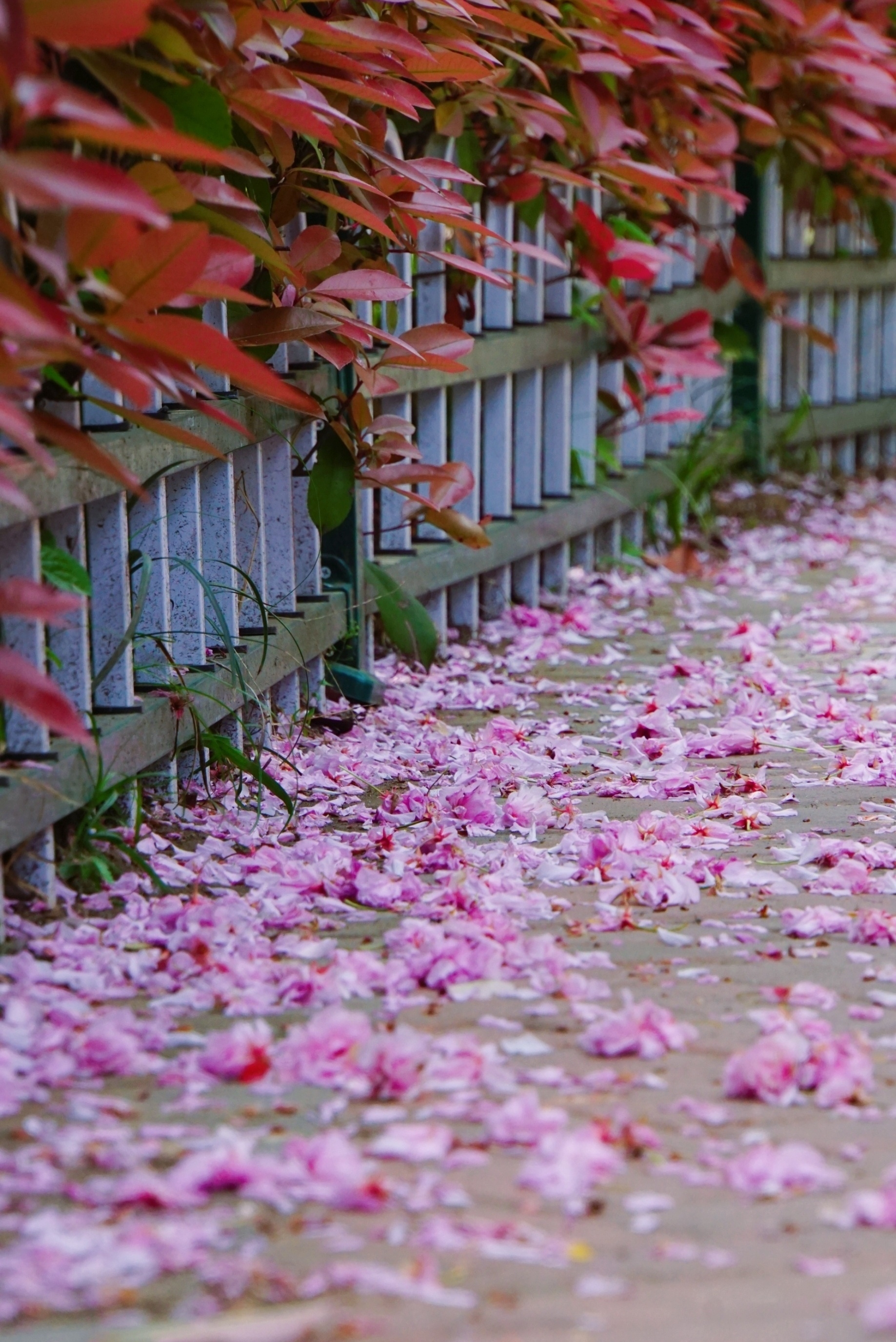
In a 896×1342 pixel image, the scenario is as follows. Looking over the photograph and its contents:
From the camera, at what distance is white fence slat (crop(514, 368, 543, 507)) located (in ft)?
12.6

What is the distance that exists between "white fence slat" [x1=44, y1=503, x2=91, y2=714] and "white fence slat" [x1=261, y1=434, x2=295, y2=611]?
68 cm

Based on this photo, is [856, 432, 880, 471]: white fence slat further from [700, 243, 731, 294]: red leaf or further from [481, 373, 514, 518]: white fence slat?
[481, 373, 514, 518]: white fence slat

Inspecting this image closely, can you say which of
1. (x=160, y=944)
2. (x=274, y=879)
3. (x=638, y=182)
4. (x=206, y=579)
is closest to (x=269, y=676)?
(x=206, y=579)

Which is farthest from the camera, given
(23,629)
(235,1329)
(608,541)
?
(608,541)

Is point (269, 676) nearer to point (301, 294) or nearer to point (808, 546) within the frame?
point (301, 294)

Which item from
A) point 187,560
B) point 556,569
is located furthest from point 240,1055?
point 556,569

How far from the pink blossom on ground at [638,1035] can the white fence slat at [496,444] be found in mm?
2177

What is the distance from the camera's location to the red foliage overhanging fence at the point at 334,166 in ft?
4.86

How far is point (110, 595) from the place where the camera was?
2.08 metres

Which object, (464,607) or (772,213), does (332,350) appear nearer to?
(464,607)

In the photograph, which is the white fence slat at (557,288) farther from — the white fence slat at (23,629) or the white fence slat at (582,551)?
the white fence slat at (23,629)

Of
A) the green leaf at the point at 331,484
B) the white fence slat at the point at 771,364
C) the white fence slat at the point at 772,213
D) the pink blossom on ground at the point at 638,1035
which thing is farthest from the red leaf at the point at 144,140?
the white fence slat at the point at 771,364

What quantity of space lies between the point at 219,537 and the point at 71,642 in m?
0.53

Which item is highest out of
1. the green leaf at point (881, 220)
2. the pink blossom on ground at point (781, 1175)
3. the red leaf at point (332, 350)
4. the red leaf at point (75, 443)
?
the green leaf at point (881, 220)
